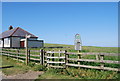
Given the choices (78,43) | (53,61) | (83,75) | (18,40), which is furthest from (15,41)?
(83,75)

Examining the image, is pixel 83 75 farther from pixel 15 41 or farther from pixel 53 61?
pixel 15 41

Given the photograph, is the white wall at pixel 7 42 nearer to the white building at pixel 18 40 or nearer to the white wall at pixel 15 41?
the white building at pixel 18 40

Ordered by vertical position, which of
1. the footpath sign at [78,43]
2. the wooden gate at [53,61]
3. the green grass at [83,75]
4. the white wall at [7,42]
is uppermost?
the white wall at [7,42]

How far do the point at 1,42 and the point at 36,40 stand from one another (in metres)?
11.2


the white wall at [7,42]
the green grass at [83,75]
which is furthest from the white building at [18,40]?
the green grass at [83,75]

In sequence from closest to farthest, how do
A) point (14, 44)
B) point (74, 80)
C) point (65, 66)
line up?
1. point (74, 80)
2. point (65, 66)
3. point (14, 44)

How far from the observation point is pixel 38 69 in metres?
10.3

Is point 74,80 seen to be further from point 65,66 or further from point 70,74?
point 65,66

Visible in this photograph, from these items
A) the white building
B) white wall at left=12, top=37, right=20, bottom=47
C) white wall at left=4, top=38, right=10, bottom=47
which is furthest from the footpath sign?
white wall at left=4, top=38, right=10, bottom=47

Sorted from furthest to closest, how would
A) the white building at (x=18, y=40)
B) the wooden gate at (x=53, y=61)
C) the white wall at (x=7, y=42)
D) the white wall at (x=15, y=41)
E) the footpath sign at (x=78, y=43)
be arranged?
the white wall at (x=7, y=42), the white wall at (x=15, y=41), the white building at (x=18, y=40), the wooden gate at (x=53, y=61), the footpath sign at (x=78, y=43)

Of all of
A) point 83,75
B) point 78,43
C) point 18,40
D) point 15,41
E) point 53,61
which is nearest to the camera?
point 83,75

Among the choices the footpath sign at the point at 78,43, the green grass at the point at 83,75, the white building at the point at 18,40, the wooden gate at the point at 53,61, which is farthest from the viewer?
the white building at the point at 18,40

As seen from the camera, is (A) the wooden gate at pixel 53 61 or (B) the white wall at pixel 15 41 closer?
(A) the wooden gate at pixel 53 61

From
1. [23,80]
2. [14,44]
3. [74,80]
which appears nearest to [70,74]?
[74,80]
